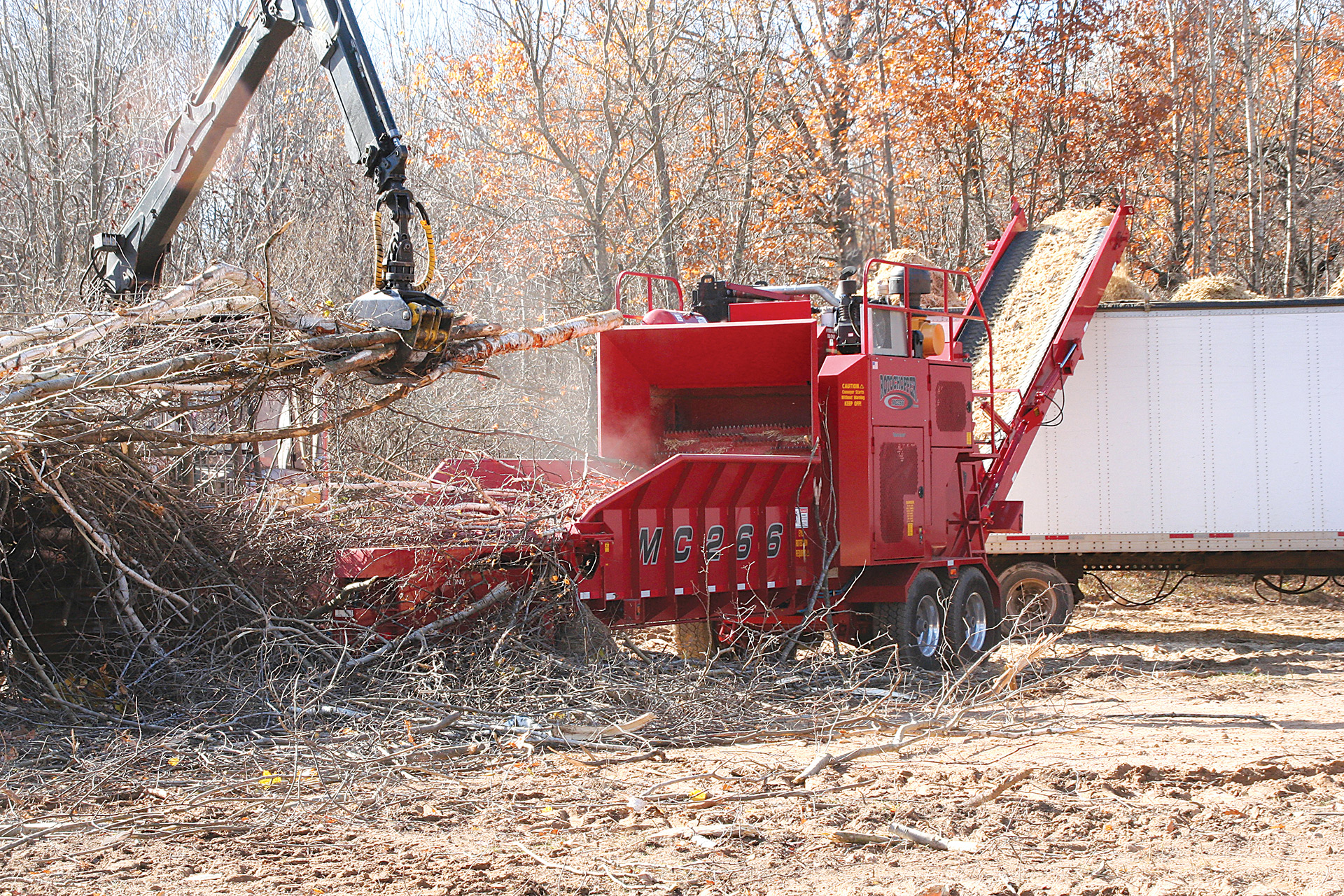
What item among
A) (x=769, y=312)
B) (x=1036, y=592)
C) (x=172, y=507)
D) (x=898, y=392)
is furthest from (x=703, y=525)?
(x=1036, y=592)

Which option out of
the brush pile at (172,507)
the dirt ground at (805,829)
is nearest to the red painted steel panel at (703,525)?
the brush pile at (172,507)

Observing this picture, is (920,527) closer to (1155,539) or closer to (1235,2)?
(1155,539)

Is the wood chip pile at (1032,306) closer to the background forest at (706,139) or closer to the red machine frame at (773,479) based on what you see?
the red machine frame at (773,479)

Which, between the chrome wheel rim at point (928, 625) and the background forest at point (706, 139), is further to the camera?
the background forest at point (706, 139)

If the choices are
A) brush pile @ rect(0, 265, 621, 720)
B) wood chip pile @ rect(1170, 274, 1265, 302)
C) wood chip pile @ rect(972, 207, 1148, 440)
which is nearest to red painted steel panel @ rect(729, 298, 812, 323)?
wood chip pile @ rect(972, 207, 1148, 440)

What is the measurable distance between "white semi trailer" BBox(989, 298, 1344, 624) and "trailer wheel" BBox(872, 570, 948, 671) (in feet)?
7.46

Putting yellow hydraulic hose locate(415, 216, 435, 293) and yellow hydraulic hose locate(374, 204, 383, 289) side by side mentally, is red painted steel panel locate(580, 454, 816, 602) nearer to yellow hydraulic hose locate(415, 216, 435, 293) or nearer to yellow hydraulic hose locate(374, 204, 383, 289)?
yellow hydraulic hose locate(415, 216, 435, 293)

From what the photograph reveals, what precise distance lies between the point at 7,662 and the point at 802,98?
17.7m

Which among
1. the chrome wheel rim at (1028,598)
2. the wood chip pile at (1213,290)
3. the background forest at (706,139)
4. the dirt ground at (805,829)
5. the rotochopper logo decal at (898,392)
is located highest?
the background forest at (706,139)

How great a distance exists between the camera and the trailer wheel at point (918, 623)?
30.3 feet

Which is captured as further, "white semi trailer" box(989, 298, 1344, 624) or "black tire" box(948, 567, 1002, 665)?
"white semi trailer" box(989, 298, 1344, 624)

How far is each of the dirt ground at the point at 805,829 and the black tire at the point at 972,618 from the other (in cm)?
293

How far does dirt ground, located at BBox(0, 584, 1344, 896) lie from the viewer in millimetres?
3996

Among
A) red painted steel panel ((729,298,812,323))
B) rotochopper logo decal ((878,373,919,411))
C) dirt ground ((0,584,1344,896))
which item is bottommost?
dirt ground ((0,584,1344,896))
